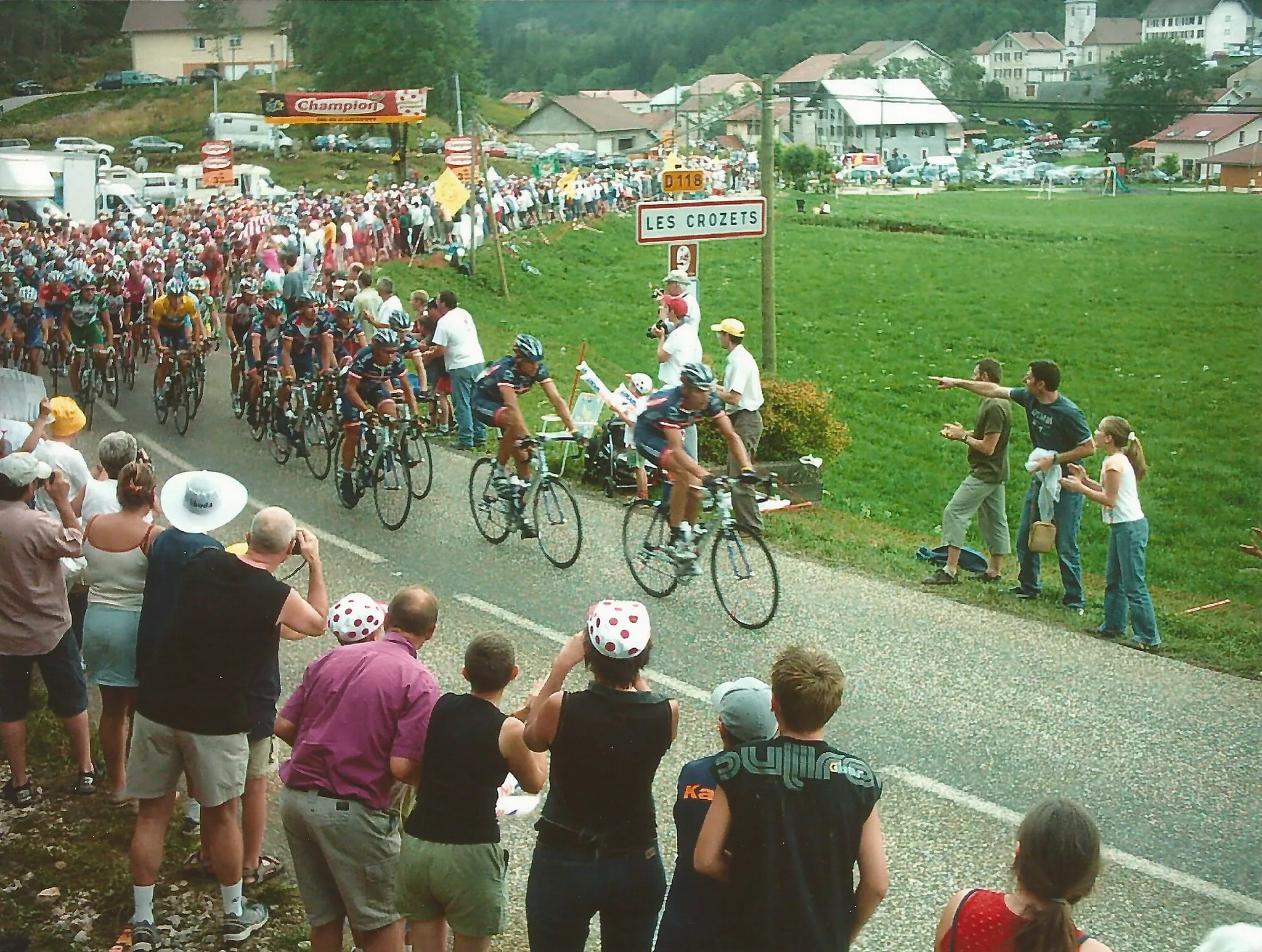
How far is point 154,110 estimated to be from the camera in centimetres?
4225

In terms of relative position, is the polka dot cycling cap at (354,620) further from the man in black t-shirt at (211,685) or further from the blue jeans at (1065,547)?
the blue jeans at (1065,547)

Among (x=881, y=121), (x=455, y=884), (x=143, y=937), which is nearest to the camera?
(x=455, y=884)

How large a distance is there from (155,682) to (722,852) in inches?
106

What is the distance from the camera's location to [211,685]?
18.7 ft

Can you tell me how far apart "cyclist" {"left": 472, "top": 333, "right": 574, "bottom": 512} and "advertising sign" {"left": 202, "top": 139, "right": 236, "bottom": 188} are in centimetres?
2680

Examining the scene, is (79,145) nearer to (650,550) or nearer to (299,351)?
(299,351)

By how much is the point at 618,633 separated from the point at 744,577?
20.5 ft

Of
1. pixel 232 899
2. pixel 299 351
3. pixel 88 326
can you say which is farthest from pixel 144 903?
pixel 88 326

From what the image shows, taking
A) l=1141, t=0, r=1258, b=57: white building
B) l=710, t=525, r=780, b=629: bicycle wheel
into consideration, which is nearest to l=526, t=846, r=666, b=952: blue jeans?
l=710, t=525, r=780, b=629: bicycle wheel

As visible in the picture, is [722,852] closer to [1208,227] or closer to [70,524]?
[70,524]

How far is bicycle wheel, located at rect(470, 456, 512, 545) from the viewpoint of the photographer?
1289 centimetres

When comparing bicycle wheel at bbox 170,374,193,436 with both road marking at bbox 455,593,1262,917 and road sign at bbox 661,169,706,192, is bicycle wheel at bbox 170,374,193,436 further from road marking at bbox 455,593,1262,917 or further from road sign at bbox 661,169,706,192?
road marking at bbox 455,593,1262,917

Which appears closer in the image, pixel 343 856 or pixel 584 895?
pixel 584 895

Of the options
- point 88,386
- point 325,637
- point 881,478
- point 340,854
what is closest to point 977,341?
point 881,478
